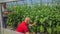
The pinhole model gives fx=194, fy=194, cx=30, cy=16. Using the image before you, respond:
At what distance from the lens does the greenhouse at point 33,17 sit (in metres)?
5.11

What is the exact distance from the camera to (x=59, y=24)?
5.12m

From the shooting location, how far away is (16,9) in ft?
21.2

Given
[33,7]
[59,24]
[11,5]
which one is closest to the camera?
[59,24]

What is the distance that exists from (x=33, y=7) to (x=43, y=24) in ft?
3.14

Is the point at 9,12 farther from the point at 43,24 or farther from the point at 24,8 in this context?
the point at 43,24

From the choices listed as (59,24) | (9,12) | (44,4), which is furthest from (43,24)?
(9,12)

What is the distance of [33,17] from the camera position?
18.6ft

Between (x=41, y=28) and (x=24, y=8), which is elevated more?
(x=24, y=8)

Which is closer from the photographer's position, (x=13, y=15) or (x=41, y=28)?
(x=41, y=28)

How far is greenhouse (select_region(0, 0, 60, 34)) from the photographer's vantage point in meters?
5.11

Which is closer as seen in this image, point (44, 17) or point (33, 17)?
point (44, 17)

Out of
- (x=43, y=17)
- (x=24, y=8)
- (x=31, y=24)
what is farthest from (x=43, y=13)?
(x=24, y=8)

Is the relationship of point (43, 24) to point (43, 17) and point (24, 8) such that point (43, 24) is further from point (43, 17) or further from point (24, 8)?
point (24, 8)

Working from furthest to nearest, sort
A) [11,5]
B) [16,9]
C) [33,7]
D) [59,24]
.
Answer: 1. [11,5]
2. [16,9]
3. [33,7]
4. [59,24]
